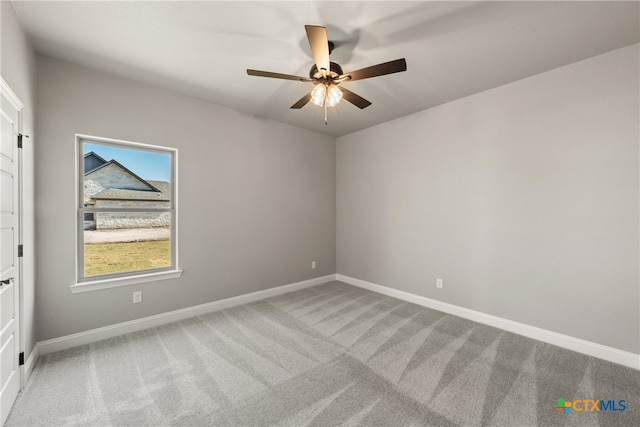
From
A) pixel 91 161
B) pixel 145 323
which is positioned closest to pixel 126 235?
pixel 91 161

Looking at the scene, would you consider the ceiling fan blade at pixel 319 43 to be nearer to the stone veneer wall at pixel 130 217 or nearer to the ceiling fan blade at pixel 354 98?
the ceiling fan blade at pixel 354 98

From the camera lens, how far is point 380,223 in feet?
13.7

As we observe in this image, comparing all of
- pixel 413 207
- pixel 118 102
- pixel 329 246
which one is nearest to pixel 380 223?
pixel 413 207

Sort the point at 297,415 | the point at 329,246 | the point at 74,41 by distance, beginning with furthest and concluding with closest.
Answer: the point at 329,246
the point at 74,41
the point at 297,415

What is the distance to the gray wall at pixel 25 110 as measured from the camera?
5.59ft

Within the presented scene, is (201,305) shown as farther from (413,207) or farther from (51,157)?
(413,207)

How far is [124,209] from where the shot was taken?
2.84 meters

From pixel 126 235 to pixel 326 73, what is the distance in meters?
2.74

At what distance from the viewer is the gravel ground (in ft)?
8.84

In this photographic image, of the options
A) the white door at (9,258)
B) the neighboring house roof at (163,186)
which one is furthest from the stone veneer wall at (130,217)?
the white door at (9,258)

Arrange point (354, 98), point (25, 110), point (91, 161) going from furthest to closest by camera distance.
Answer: point (91, 161) < point (354, 98) < point (25, 110)

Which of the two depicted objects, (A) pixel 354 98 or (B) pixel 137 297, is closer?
(A) pixel 354 98

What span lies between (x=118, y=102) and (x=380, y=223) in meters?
3.68

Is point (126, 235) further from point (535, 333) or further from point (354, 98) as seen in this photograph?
point (535, 333)
